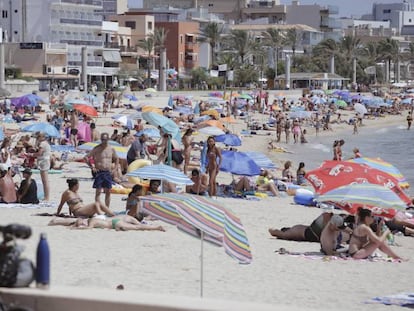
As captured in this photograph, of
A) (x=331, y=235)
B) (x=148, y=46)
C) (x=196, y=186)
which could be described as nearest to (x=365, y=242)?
(x=331, y=235)

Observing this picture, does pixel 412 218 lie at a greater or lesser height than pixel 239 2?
lesser

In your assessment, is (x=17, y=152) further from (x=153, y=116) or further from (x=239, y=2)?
(x=239, y=2)

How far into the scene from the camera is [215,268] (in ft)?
33.2

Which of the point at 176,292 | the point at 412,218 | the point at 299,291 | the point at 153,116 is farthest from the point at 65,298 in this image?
the point at 153,116

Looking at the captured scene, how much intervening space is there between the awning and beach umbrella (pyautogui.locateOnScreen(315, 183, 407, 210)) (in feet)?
192

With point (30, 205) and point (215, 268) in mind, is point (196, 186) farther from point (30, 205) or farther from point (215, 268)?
point (215, 268)

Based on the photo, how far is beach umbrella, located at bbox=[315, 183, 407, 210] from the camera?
10984mm

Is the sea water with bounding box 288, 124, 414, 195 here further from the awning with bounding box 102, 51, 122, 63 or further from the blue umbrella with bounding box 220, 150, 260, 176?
the awning with bounding box 102, 51, 122, 63

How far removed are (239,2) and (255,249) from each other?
102m

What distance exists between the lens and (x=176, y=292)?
8.71 m

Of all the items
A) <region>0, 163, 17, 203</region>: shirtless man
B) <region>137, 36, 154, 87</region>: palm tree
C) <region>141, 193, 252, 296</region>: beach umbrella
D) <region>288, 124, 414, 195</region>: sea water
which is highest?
<region>137, 36, 154, 87</region>: palm tree

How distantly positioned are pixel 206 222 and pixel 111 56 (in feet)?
207

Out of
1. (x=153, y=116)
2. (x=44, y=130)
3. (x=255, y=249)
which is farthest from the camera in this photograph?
(x=44, y=130)

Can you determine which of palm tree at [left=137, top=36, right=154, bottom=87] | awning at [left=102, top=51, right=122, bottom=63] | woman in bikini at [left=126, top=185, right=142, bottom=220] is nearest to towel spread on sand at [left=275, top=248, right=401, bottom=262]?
woman in bikini at [left=126, top=185, right=142, bottom=220]
